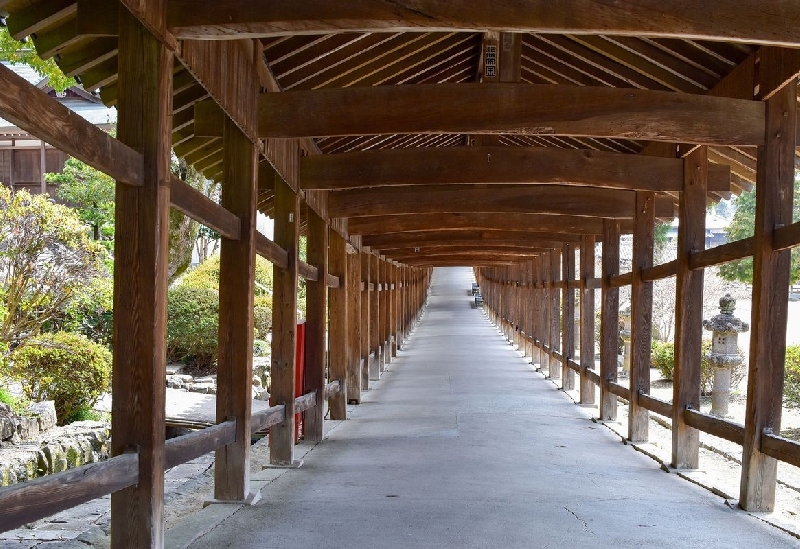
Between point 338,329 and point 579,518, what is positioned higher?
point 338,329

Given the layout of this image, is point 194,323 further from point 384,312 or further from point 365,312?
point 365,312

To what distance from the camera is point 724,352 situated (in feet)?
38.9

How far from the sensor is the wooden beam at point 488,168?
7.09 meters

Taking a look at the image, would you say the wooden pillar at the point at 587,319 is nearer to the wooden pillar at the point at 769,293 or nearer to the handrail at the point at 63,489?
the wooden pillar at the point at 769,293

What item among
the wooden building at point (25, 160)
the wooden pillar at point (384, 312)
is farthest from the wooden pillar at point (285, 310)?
the wooden building at point (25, 160)

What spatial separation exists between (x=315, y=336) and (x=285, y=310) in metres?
1.42

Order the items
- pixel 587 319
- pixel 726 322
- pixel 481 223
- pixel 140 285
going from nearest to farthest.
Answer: pixel 140 285 → pixel 481 223 → pixel 587 319 → pixel 726 322

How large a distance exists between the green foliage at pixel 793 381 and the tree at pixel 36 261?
959 cm

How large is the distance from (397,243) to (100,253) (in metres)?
4.50

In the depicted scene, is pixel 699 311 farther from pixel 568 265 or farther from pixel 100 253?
pixel 100 253

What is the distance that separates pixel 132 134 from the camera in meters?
3.46

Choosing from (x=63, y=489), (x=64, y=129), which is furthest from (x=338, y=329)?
(x=64, y=129)

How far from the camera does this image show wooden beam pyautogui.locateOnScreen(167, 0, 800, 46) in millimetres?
3521

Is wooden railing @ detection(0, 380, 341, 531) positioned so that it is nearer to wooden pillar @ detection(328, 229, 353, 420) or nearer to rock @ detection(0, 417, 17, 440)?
rock @ detection(0, 417, 17, 440)
